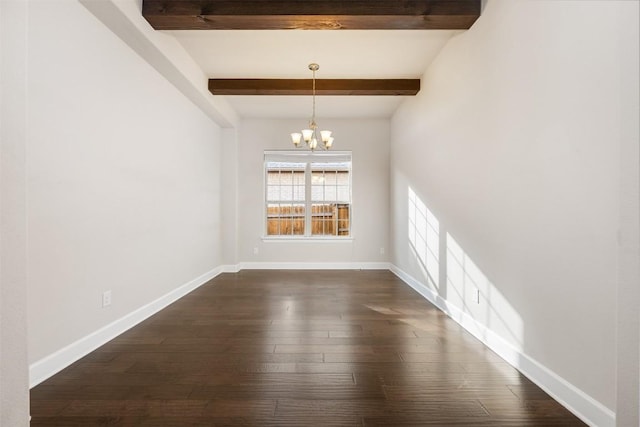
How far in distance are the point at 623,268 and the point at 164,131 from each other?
390cm

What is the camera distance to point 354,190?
629cm

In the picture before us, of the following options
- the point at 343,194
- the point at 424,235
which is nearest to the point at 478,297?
the point at 424,235

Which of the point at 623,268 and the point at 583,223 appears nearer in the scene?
the point at 623,268

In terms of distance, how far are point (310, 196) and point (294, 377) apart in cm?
460

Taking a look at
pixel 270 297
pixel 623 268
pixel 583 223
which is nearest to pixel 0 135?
pixel 623 268

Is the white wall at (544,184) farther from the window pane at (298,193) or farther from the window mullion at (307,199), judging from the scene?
the window pane at (298,193)

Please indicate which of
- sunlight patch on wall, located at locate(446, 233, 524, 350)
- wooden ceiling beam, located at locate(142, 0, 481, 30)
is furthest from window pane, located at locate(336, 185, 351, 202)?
wooden ceiling beam, located at locate(142, 0, 481, 30)

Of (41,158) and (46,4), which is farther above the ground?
(46,4)

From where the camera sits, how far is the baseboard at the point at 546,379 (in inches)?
62.9

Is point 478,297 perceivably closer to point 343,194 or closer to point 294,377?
point 294,377

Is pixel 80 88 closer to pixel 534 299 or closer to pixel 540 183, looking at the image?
pixel 540 183

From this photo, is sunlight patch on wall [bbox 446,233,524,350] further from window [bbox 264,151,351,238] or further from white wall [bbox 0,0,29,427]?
window [bbox 264,151,351,238]

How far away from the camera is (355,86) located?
4488 millimetres

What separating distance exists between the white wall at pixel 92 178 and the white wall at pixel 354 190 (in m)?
2.22
